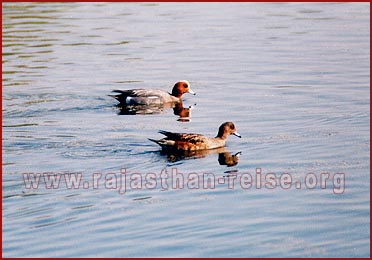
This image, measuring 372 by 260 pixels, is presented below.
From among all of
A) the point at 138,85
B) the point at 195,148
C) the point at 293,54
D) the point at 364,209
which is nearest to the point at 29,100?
the point at 138,85

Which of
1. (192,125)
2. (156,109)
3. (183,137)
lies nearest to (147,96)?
(156,109)

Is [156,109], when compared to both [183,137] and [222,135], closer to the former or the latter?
[222,135]

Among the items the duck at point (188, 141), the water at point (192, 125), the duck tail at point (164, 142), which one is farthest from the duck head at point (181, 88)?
the duck tail at point (164, 142)

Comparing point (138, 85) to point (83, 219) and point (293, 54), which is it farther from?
point (83, 219)

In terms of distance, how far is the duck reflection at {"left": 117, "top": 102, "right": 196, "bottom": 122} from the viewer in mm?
17297

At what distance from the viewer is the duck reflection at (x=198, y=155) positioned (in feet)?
44.1

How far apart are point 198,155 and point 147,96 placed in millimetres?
4391

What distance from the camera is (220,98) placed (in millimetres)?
17875

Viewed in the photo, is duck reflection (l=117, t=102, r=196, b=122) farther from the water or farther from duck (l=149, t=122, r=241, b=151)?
duck (l=149, t=122, r=241, b=151)

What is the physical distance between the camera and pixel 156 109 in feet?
59.0

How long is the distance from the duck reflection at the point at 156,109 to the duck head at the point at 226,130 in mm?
2435

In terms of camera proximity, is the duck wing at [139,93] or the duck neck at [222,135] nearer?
the duck neck at [222,135]

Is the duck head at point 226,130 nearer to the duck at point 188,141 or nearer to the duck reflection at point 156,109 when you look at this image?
the duck at point 188,141

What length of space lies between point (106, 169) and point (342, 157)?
3196 millimetres
